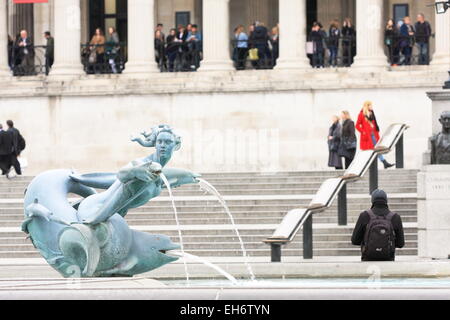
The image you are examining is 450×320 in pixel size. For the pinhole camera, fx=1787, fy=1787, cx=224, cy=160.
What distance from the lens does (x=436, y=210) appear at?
29109mm

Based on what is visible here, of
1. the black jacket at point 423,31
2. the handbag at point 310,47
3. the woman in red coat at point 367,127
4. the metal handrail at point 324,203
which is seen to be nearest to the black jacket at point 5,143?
the woman in red coat at point 367,127

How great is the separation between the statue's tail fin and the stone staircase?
13.3 m

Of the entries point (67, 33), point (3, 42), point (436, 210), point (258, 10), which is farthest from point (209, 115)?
point (436, 210)

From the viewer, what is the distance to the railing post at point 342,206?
A: 1266 inches

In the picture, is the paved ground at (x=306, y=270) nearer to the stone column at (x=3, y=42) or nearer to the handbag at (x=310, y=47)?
the handbag at (x=310, y=47)

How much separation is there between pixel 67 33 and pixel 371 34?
8.99m

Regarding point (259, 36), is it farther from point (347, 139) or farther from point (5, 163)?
point (5, 163)

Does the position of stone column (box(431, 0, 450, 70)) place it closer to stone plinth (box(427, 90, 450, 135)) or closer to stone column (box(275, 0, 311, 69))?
stone column (box(275, 0, 311, 69))

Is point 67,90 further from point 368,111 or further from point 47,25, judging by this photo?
point 368,111

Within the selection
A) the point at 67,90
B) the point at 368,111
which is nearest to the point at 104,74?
the point at 67,90

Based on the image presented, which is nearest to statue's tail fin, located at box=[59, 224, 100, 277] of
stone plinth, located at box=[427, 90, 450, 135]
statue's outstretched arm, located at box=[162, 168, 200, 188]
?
statue's outstretched arm, located at box=[162, 168, 200, 188]

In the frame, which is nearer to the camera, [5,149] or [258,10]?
[5,149]

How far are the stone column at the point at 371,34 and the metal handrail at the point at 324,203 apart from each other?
12.7m

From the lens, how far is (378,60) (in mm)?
48938
